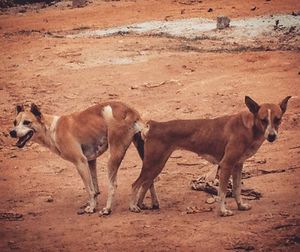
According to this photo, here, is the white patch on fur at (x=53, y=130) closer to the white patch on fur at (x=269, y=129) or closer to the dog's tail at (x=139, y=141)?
the dog's tail at (x=139, y=141)

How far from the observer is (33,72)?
17391mm

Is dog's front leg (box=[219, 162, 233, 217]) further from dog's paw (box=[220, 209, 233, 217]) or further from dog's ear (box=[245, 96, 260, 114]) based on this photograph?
dog's ear (box=[245, 96, 260, 114])

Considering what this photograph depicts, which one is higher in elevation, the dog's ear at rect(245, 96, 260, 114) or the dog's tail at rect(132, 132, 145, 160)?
the dog's ear at rect(245, 96, 260, 114)

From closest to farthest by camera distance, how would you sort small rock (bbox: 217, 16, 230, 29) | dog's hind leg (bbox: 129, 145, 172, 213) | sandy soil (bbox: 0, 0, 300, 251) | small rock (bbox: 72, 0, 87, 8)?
sandy soil (bbox: 0, 0, 300, 251)
dog's hind leg (bbox: 129, 145, 172, 213)
small rock (bbox: 217, 16, 230, 29)
small rock (bbox: 72, 0, 87, 8)

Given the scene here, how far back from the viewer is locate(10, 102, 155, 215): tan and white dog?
29.4ft

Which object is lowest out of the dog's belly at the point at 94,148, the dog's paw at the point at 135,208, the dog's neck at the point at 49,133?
the dog's paw at the point at 135,208

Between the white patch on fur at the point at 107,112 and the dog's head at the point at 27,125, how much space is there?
96cm

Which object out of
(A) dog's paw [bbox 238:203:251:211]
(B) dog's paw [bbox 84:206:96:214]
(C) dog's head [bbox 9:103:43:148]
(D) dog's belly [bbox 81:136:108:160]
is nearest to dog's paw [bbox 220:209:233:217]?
(A) dog's paw [bbox 238:203:251:211]

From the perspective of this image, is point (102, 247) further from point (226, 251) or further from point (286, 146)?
point (286, 146)

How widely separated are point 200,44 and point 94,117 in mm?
9908

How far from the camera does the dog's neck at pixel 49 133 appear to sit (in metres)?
9.26

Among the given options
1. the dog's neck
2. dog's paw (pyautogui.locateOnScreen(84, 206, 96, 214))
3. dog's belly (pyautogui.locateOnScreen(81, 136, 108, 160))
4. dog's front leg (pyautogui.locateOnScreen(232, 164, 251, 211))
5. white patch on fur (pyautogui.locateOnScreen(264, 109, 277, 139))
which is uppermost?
white patch on fur (pyautogui.locateOnScreen(264, 109, 277, 139))

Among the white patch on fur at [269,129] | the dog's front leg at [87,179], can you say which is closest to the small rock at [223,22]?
the dog's front leg at [87,179]

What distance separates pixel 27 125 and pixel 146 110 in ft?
15.6
